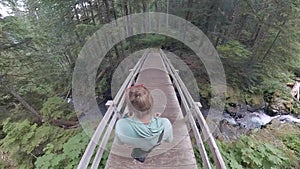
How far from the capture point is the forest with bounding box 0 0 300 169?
5064mm

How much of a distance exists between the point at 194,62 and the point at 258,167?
7.07 meters

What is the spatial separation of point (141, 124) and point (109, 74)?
8.48 m

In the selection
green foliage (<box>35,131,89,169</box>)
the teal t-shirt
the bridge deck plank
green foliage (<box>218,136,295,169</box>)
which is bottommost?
green foliage (<box>218,136,295,169</box>)

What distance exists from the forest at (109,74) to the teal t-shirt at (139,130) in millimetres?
1590

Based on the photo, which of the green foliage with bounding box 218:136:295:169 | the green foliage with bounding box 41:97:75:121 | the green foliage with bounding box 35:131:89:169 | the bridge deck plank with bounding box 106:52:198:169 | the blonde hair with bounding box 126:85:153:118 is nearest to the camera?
the blonde hair with bounding box 126:85:153:118

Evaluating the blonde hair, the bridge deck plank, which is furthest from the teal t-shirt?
the bridge deck plank

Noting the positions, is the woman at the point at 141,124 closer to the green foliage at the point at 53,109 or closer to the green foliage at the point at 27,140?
the green foliage at the point at 27,140

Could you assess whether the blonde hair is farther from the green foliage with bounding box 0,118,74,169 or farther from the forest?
the green foliage with bounding box 0,118,74,169

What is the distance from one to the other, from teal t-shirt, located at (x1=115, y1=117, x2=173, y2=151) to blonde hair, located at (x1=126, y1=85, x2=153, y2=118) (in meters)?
0.13

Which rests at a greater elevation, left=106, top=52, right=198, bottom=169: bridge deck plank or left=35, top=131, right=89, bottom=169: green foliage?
left=106, top=52, right=198, bottom=169: bridge deck plank

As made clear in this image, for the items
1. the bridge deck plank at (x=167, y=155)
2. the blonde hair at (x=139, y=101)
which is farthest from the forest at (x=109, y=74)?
the blonde hair at (x=139, y=101)

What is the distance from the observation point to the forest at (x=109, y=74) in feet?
16.6

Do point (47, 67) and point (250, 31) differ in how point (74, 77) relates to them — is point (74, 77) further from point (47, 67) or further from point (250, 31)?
point (250, 31)

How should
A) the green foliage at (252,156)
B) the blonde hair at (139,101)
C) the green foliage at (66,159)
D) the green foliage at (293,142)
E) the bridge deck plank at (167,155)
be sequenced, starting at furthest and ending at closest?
the green foliage at (293,142) < the green foliage at (252,156) < the green foliage at (66,159) < the bridge deck plank at (167,155) < the blonde hair at (139,101)
